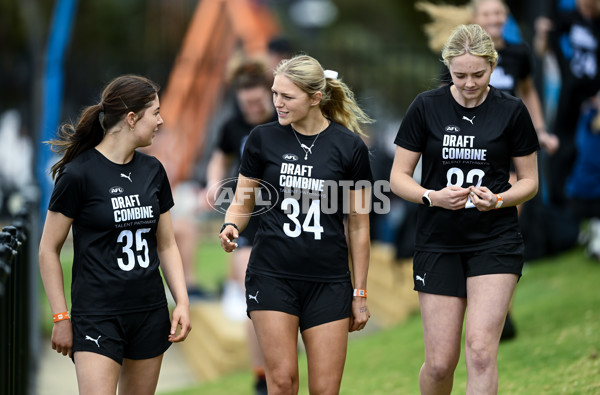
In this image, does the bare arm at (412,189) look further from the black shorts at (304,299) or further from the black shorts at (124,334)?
the black shorts at (124,334)

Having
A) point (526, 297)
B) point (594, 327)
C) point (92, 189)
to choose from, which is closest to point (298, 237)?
point (92, 189)

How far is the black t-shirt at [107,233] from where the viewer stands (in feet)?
13.9

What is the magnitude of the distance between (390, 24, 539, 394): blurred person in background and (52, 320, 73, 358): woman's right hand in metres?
1.80

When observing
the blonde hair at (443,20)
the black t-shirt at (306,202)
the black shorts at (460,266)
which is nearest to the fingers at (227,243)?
the black t-shirt at (306,202)

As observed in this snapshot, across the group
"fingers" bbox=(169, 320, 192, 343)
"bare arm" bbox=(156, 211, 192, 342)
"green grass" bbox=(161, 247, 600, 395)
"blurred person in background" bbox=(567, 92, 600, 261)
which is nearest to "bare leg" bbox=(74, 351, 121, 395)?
"fingers" bbox=(169, 320, 192, 343)

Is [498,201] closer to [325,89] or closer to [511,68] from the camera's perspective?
[325,89]

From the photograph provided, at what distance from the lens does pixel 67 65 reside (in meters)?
18.0

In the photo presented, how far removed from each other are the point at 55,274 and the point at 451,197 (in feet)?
6.43

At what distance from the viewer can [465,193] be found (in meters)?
4.46

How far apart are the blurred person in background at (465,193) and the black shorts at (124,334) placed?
1.38 metres

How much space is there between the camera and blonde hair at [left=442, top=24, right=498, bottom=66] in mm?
4539

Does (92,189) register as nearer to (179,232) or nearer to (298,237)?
(298,237)

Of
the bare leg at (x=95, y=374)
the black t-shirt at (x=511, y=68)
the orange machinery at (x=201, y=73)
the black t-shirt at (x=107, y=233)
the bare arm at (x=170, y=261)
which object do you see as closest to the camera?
the bare leg at (x=95, y=374)

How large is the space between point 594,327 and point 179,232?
275 inches
